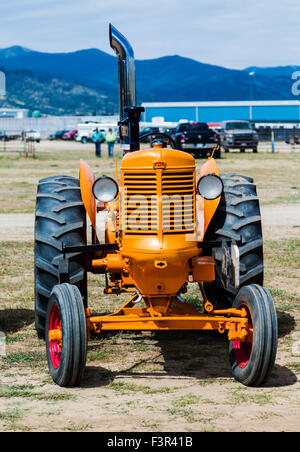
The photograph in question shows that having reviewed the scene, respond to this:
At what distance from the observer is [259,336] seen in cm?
594

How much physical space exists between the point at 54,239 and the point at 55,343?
1073 millimetres

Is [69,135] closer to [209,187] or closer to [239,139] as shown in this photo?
[239,139]

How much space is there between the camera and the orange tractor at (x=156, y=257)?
609 cm

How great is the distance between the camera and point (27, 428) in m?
5.28

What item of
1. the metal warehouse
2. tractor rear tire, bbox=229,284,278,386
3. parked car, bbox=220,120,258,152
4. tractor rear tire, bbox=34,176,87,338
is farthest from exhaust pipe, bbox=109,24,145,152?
the metal warehouse

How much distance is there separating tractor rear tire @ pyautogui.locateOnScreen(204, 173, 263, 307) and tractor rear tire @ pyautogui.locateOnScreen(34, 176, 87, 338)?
120cm

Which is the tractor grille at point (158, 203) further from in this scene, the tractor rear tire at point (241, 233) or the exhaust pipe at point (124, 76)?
the exhaust pipe at point (124, 76)

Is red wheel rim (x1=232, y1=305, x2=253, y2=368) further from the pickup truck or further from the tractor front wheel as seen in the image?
the pickup truck

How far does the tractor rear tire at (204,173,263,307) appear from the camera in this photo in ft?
23.7

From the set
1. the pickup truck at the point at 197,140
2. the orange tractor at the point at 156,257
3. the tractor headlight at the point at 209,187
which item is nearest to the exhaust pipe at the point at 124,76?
the orange tractor at the point at 156,257

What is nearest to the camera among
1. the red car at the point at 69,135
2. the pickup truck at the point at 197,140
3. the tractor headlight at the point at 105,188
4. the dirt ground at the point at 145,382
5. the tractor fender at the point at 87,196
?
the dirt ground at the point at 145,382

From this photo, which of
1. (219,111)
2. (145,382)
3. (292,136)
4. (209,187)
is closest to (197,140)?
(292,136)
